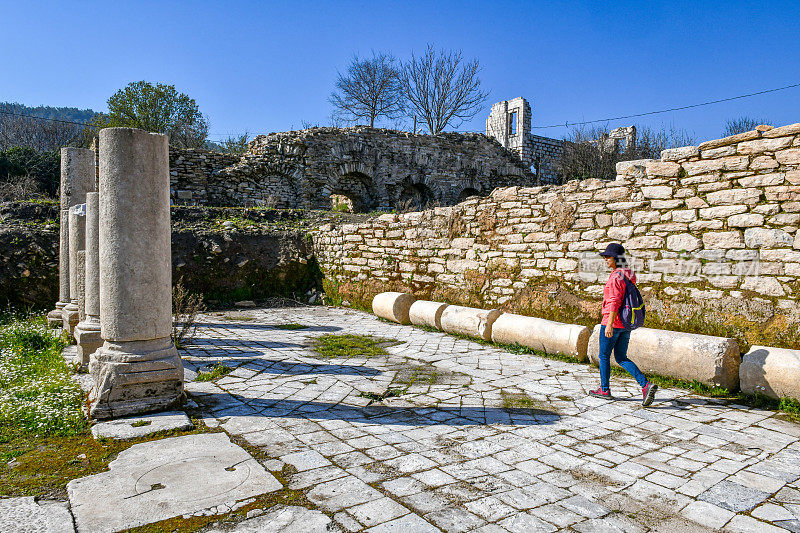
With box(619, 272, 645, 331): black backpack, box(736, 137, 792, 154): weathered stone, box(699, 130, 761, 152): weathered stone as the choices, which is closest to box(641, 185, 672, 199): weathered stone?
box(699, 130, 761, 152): weathered stone

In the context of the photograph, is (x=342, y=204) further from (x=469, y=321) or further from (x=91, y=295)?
(x=91, y=295)

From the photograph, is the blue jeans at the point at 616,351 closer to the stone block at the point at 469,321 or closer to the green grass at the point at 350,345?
the stone block at the point at 469,321

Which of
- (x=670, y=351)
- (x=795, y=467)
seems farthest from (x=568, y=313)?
(x=795, y=467)

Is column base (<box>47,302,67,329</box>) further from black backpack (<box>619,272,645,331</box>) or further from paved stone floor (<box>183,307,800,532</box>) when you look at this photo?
black backpack (<box>619,272,645,331</box>)

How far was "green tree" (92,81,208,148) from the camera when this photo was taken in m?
25.6

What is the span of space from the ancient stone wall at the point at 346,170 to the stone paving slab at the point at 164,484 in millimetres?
12566

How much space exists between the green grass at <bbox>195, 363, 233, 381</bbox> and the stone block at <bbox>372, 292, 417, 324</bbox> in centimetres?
414

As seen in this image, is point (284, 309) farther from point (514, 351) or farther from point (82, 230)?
point (514, 351)

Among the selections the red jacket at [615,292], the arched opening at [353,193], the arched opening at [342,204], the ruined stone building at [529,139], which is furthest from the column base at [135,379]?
the ruined stone building at [529,139]

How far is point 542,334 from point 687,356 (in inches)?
76.7

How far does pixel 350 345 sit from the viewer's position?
763 cm

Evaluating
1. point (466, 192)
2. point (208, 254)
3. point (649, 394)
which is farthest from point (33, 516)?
point (466, 192)

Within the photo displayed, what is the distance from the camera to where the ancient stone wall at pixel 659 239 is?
208 inches

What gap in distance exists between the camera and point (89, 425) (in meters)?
4.07
